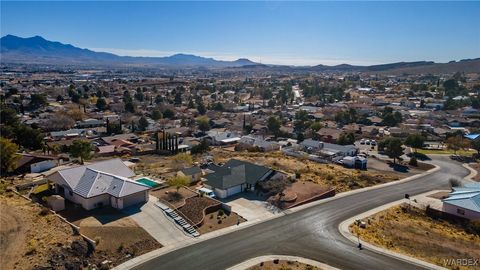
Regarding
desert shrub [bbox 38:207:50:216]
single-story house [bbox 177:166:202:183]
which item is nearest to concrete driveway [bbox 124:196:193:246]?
desert shrub [bbox 38:207:50:216]

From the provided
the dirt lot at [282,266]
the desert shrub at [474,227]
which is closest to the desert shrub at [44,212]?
the dirt lot at [282,266]

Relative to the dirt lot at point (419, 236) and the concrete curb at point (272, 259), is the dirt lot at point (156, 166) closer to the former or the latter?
the concrete curb at point (272, 259)

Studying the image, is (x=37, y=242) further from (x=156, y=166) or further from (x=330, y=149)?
(x=330, y=149)

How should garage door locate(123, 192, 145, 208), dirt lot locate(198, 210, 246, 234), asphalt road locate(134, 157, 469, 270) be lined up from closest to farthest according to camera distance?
asphalt road locate(134, 157, 469, 270) → dirt lot locate(198, 210, 246, 234) → garage door locate(123, 192, 145, 208)

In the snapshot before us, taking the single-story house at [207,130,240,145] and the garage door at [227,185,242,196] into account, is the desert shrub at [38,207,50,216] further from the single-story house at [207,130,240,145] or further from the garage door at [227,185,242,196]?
the single-story house at [207,130,240,145]

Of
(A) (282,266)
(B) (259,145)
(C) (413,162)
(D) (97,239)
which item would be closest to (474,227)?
(A) (282,266)

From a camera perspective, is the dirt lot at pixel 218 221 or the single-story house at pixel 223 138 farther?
the single-story house at pixel 223 138
